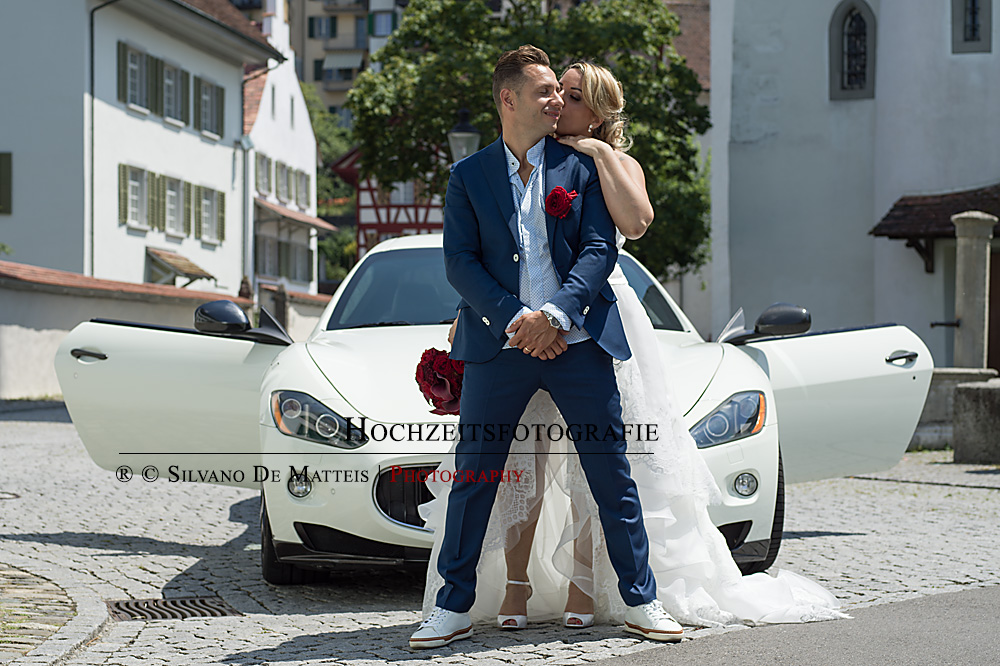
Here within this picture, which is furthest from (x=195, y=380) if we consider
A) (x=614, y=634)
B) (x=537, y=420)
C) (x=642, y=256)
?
(x=642, y=256)

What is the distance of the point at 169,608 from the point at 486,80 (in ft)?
78.4

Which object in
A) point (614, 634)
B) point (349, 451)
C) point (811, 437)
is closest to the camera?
point (614, 634)

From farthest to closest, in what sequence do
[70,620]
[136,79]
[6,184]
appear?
[136,79], [6,184], [70,620]

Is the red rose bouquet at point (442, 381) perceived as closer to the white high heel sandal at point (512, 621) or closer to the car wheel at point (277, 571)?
the white high heel sandal at point (512, 621)

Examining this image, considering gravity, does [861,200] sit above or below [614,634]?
above

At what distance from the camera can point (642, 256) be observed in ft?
100.0

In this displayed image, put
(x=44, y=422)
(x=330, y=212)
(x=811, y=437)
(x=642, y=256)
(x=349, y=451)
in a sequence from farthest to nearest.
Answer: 1. (x=330, y=212)
2. (x=642, y=256)
3. (x=44, y=422)
4. (x=811, y=437)
5. (x=349, y=451)

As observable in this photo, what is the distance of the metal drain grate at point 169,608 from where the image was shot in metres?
4.96

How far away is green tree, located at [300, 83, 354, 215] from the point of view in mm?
83062

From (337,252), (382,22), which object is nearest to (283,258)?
(337,252)

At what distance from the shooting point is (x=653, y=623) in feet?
13.7

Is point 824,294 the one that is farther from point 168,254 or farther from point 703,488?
point 703,488

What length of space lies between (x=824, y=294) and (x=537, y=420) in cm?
2076

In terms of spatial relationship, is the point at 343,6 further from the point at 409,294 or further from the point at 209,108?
the point at 409,294
